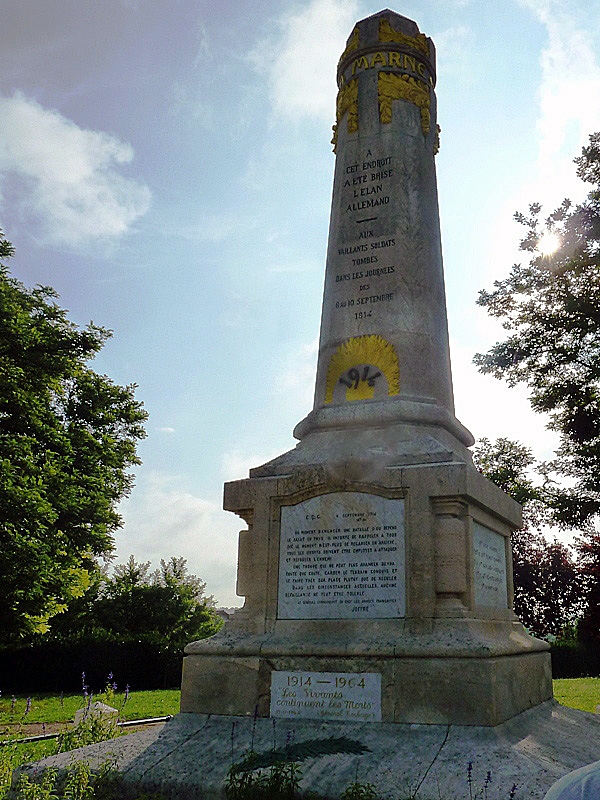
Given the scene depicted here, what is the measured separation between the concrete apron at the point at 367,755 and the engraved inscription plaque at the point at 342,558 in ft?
2.83

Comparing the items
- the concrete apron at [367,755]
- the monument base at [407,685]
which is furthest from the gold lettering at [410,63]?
the concrete apron at [367,755]

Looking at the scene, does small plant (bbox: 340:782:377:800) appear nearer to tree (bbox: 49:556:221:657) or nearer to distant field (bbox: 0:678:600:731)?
distant field (bbox: 0:678:600:731)

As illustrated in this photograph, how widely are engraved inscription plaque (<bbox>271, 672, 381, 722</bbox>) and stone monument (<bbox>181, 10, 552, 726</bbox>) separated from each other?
10mm

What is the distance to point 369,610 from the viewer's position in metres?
5.54

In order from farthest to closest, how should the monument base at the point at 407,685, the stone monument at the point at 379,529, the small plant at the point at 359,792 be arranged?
the stone monument at the point at 379,529 → the monument base at the point at 407,685 → the small plant at the point at 359,792

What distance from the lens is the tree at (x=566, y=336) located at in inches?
734

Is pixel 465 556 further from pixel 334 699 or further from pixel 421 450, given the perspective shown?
pixel 334 699

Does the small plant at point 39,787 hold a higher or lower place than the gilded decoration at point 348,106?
lower

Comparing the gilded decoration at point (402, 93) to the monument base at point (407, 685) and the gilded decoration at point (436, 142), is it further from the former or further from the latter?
the monument base at point (407, 685)

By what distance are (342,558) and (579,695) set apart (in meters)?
10.1

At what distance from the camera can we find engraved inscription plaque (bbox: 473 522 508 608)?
19.0 ft

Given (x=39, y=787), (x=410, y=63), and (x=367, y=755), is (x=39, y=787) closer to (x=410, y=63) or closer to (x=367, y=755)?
(x=367, y=755)

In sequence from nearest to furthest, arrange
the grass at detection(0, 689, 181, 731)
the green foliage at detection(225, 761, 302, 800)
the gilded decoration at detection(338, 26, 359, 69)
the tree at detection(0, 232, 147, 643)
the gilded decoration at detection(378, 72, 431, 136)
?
the green foliage at detection(225, 761, 302, 800) → the gilded decoration at detection(378, 72, 431, 136) → the gilded decoration at detection(338, 26, 359, 69) → the grass at detection(0, 689, 181, 731) → the tree at detection(0, 232, 147, 643)

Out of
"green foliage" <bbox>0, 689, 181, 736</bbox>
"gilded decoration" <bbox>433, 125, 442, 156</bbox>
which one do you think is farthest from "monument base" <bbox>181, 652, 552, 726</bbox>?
"gilded decoration" <bbox>433, 125, 442, 156</bbox>
